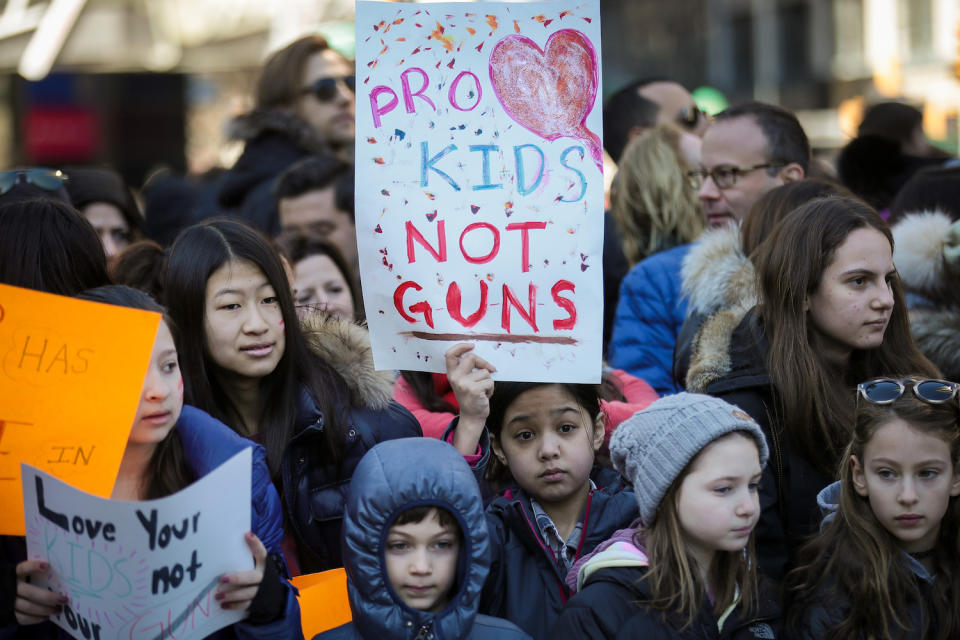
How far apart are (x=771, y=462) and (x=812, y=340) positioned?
16.9 inches

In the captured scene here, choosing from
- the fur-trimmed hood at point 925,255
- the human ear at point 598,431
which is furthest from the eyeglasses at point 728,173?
the human ear at point 598,431

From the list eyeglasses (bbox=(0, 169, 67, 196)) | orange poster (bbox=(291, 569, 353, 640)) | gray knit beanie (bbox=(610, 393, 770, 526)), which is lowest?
orange poster (bbox=(291, 569, 353, 640))

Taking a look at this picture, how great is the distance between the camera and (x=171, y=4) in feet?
63.9

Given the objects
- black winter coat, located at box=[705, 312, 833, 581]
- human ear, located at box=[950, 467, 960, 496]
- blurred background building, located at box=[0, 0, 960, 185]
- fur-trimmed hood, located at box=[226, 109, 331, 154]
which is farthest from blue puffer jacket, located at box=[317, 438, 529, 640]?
blurred background building, located at box=[0, 0, 960, 185]

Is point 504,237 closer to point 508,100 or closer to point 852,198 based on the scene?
point 508,100

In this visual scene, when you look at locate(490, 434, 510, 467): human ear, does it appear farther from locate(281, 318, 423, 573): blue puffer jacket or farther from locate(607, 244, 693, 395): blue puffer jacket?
locate(607, 244, 693, 395): blue puffer jacket

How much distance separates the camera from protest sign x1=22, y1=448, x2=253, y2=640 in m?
2.75

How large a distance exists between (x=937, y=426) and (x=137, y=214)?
3.69 metres

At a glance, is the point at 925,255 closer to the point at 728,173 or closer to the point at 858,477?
the point at 728,173

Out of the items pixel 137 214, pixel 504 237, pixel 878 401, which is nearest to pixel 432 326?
pixel 504 237

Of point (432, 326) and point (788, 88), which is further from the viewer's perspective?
point (788, 88)

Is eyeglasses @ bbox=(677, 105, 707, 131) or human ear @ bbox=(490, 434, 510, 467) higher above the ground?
eyeglasses @ bbox=(677, 105, 707, 131)

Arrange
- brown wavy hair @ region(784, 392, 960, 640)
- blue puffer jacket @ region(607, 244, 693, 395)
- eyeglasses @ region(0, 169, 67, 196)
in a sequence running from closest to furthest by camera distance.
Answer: brown wavy hair @ region(784, 392, 960, 640) → eyeglasses @ region(0, 169, 67, 196) → blue puffer jacket @ region(607, 244, 693, 395)

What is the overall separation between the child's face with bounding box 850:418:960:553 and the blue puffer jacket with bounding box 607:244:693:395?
1.53 meters
